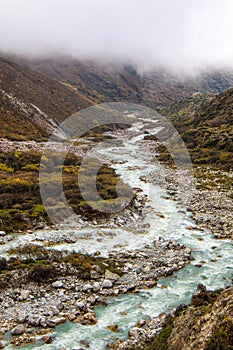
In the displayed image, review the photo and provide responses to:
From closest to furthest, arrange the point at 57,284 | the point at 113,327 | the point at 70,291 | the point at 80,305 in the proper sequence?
the point at 113,327
the point at 80,305
the point at 70,291
the point at 57,284

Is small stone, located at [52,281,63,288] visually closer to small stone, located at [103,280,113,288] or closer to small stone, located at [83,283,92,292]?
small stone, located at [83,283,92,292]

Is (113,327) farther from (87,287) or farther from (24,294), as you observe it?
(24,294)

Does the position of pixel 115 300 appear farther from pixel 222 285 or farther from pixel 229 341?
pixel 229 341

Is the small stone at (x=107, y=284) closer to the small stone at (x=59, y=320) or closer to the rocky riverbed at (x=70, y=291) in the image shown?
the rocky riverbed at (x=70, y=291)

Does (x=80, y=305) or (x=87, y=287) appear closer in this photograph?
(x=80, y=305)

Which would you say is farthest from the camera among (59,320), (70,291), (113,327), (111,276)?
(111,276)

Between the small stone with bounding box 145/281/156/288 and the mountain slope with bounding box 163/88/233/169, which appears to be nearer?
the small stone with bounding box 145/281/156/288

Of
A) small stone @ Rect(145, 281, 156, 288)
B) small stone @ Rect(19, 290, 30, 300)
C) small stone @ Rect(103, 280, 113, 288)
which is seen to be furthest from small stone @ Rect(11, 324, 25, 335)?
small stone @ Rect(145, 281, 156, 288)

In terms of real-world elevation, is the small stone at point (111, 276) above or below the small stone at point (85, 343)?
above

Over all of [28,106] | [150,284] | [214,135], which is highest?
[28,106]

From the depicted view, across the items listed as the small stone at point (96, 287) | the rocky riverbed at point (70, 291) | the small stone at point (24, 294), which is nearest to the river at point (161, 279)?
the rocky riverbed at point (70, 291)

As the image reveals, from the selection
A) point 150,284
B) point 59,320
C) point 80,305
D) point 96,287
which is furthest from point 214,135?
point 59,320

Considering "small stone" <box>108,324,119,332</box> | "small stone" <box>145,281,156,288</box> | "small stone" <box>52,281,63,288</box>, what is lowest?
"small stone" <box>108,324,119,332</box>
